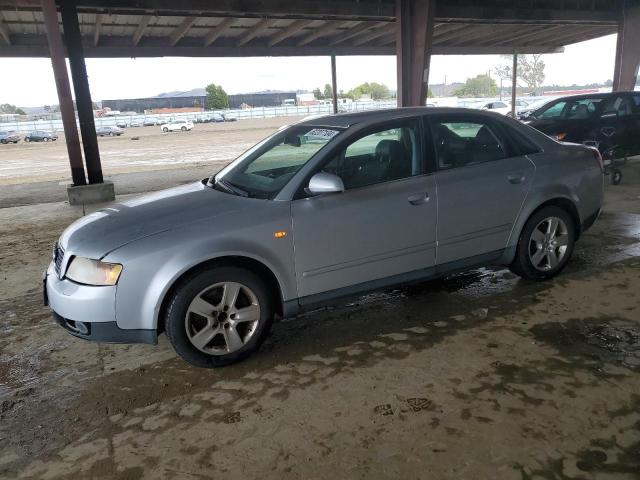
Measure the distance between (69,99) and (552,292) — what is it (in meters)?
9.42

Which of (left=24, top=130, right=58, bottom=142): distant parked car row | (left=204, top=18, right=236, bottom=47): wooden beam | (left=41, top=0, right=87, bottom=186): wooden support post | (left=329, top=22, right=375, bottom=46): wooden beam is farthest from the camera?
(left=24, top=130, right=58, bottom=142): distant parked car row

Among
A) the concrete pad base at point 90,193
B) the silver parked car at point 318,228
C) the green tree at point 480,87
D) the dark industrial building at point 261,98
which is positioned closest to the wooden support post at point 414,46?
the concrete pad base at point 90,193

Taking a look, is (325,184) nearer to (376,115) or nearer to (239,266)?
(239,266)

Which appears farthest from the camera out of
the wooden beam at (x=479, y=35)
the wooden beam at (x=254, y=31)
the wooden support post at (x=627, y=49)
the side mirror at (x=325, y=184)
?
the wooden beam at (x=479, y=35)

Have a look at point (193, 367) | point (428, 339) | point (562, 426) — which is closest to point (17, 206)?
point (193, 367)

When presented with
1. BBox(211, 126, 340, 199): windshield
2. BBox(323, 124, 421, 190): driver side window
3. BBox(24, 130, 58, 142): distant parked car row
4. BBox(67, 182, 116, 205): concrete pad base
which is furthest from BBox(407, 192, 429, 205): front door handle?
BBox(24, 130, 58, 142): distant parked car row

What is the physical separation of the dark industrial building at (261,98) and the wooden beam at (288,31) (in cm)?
9825

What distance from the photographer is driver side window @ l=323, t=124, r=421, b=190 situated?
3631mm

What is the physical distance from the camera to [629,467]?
224 cm

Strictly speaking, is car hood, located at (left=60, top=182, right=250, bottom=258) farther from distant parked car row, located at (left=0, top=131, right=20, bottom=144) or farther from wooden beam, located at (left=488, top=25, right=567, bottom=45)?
distant parked car row, located at (left=0, top=131, right=20, bottom=144)

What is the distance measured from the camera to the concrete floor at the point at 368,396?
7.84 feet

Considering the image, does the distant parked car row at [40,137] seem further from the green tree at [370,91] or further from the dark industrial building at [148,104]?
the green tree at [370,91]

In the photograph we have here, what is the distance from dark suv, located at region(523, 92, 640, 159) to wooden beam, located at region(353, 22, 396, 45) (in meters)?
6.87

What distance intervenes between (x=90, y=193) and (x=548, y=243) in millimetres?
8753
